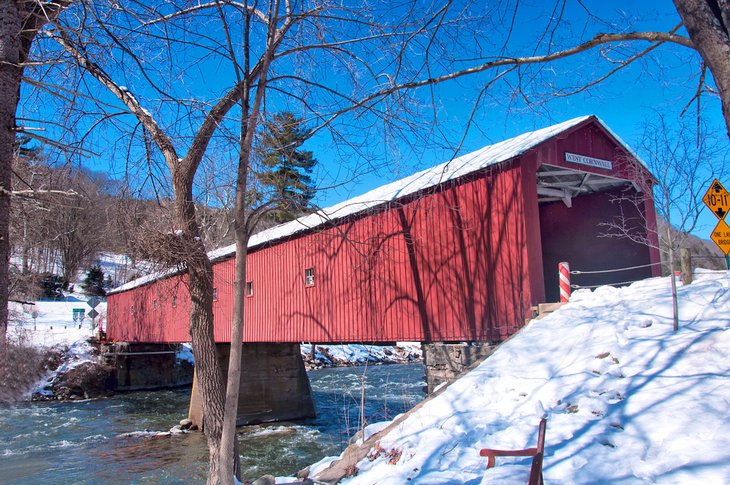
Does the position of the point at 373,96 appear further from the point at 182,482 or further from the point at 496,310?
the point at 182,482

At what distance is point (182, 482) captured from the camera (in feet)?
32.1

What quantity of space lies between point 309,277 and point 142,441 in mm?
6132

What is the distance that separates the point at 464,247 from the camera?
8.78 metres

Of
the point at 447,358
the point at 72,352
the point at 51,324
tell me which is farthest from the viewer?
the point at 51,324

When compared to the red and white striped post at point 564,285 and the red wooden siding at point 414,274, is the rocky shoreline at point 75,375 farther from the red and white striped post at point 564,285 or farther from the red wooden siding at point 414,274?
the red and white striped post at point 564,285

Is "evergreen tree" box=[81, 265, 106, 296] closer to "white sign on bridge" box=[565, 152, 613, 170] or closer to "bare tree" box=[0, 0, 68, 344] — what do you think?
"white sign on bridge" box=[565, 152, 613, 170]

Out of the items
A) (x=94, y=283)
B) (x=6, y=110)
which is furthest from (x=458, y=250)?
(x=94, y=283)

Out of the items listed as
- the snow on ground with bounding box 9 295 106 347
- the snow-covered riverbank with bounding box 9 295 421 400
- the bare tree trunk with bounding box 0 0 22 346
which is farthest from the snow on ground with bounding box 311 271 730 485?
the snow on ground with bounding box 9 295 106 347

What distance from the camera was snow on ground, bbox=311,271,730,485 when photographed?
3.72 m

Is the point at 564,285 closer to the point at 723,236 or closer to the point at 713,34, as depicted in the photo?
the point at 723,236

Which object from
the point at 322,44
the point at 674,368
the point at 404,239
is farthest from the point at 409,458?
the point at 404,239

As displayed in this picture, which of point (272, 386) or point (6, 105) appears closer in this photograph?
point (6, 105)

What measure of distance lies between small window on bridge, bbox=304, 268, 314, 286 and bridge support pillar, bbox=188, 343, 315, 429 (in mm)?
5160

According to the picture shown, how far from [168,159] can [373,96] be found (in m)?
2.86
